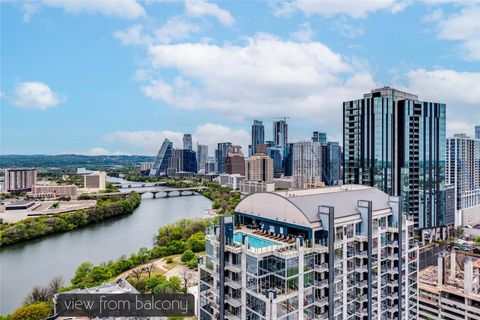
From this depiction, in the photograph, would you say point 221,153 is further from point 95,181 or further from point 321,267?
point 321,267

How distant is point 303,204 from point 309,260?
0.87m

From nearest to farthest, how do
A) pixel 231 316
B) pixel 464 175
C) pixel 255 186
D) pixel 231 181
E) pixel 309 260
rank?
1. pixel 309 260
2. pixel 231 316
3. pixel 464 175
4. pixel 255 186
5. pixel 231 181

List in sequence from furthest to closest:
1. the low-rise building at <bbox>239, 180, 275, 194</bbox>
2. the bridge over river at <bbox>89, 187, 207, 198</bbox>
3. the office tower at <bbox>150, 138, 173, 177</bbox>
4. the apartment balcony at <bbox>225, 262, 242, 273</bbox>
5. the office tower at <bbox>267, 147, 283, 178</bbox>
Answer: the office tower at <bbox>150, 138, 173, 177</bbox>, the office tower at <bbox>267, 147, 283, 178</bbox>, the bridge over river at <bbox>89, 187, 207, 198</bbox>, the low-rise building at <bbox>239, 180, 275, 194</bbox>, the apartment balcony at <bbox>225, 262, 242, 273</bbox>

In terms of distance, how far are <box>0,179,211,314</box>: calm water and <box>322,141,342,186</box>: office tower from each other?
18.0 m

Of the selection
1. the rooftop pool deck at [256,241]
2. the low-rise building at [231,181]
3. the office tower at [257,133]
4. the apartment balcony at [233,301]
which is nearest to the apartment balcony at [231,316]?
the apartment balcony at [233,301]

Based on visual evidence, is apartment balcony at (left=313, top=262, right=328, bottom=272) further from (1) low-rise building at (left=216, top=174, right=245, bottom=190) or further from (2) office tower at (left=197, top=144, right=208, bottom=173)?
(2) office tower at (left=197, top=144, right=208, bottom=173)

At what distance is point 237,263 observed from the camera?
15.7 ft

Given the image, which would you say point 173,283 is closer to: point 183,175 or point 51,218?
point 51,218

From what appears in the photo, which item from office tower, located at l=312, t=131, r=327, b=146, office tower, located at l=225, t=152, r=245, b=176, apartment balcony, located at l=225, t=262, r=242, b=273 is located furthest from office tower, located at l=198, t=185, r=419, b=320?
office tower, located at l=225, t=152, r=245, b=176

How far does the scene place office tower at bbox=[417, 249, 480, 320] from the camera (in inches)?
288

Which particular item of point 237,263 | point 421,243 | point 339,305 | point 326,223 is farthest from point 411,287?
point 421,243

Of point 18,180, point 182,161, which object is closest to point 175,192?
point 18,180

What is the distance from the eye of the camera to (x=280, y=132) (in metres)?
59.2

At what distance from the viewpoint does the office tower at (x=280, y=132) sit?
58906 millimetres
